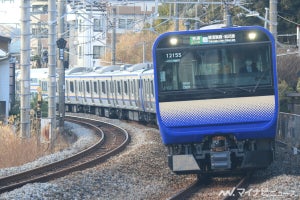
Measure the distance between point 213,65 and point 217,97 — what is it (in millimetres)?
568

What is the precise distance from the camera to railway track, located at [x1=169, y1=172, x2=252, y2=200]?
1115cm

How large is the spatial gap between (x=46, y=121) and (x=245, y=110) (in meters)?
9.88

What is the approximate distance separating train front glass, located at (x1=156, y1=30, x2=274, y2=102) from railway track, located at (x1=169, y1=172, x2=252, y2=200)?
150 cm

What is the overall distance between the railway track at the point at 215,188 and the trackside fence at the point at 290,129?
4512mm

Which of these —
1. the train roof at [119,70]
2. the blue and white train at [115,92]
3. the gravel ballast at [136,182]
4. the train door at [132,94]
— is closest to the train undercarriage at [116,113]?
the blue and white train at [115,92]

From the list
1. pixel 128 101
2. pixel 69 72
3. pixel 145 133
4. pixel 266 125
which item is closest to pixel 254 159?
pixel 266 125

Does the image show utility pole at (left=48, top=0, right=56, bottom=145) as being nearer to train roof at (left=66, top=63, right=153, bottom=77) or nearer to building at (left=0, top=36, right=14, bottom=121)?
train roof at (left=66, top=63, right=153, bottom=77)

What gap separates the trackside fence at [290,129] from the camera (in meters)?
17.9

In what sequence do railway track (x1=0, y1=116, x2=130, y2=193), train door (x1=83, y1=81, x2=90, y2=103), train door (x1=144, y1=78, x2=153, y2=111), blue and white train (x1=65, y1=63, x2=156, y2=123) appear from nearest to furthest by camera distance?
railway track (x1=0, y1=116, x2=130, y2=193) → train door (x1=144, y1=78, x2=153, y2=111) → blue and white train (x1=65, y1=63, x2=156, y2=123) → train door (x1=83, y1=81, x2=90, y2=103)

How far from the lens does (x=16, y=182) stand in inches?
535

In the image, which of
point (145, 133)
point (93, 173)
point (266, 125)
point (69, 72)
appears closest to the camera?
point (266, 125)

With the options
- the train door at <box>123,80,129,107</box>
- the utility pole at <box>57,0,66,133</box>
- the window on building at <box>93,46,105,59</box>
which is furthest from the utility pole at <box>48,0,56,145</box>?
the window on building at <box>93,46,105,59</box>

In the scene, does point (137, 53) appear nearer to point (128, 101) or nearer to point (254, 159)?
point (128, 101)

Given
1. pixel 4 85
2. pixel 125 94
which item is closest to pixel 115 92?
pixel 125 94
